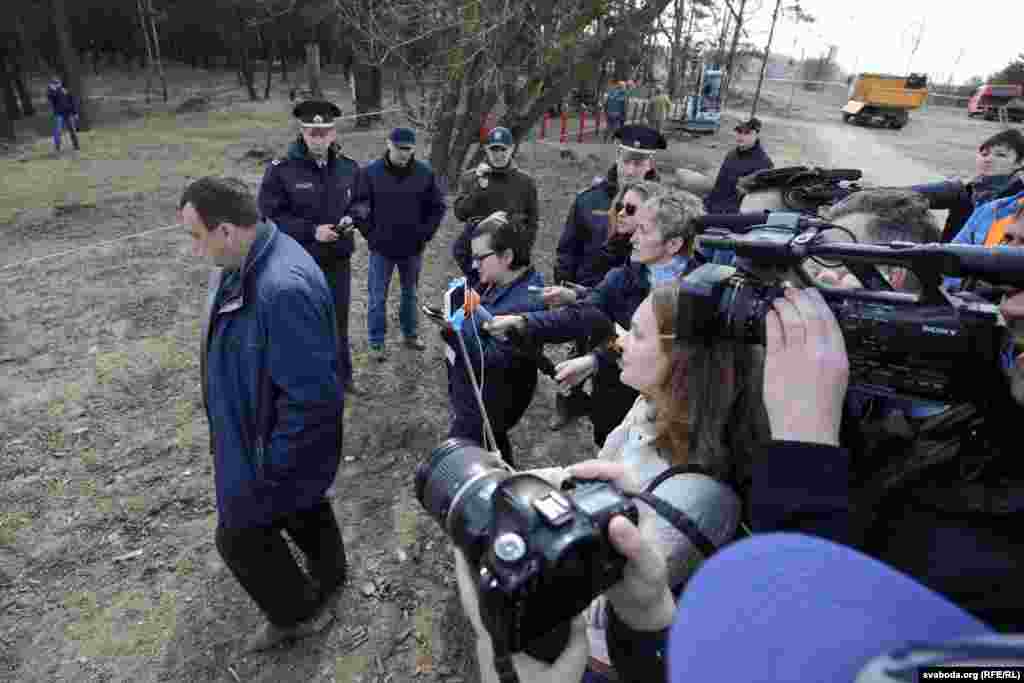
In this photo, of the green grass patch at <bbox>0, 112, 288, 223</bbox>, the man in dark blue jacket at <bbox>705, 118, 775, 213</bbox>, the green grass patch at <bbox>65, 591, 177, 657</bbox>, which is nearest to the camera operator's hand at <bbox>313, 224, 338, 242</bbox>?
the green grass patch at <bbox>65, 591, 177, 657</bbox>

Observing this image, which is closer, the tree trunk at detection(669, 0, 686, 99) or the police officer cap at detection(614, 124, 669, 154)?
the police officer cap at detection(614, 124, 669, 154)

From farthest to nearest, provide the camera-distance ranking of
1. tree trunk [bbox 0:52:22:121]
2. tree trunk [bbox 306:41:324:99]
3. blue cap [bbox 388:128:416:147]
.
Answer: tree trunk [bbox 0:52:22:121]
tree trunk [bbox 306:41:324:99]
blue cap [bbox 388:128:416:147]

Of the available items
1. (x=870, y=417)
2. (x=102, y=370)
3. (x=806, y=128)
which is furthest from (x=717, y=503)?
(x=806, y=128)

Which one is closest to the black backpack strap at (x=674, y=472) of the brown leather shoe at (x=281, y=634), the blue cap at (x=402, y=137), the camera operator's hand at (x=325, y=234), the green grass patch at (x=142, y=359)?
the brown leather shoe at (x=281, y=634)

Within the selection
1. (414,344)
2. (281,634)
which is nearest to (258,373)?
(281,634)

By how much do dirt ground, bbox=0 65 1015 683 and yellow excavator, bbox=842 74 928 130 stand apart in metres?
28.0

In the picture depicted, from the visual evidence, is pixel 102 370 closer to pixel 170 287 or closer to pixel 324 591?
pixel 170 287

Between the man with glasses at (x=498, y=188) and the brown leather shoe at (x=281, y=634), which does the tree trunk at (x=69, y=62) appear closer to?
the man with glasses at (x=498, y=188)

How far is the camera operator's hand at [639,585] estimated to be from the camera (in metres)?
1.00

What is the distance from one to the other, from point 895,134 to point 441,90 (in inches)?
1012

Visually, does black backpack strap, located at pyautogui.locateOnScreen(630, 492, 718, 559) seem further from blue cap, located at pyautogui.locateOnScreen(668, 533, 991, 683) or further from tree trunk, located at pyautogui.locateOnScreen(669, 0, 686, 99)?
tree trunk, located at pyautogui.locateOnScreen(669, 0, 686, 99)

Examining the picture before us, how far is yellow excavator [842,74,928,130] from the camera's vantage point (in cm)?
2762

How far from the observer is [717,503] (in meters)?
1.28

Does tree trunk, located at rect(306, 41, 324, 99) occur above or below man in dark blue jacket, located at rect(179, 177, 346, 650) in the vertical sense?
above
